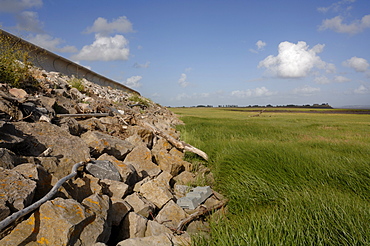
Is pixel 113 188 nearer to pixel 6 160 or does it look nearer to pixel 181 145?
pixel 6 160

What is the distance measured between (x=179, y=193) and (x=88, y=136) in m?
2.35

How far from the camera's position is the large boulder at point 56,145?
3.68m

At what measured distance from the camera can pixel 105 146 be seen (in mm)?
4848

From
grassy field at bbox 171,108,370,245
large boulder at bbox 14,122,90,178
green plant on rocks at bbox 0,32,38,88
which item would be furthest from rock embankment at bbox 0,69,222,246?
grassy field at bbox 171,108,370,245

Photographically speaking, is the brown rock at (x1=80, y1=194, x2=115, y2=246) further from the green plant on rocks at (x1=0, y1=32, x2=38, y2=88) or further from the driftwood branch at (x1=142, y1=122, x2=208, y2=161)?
the green plant on rocks at (x1=0, y1=32, x2=38, y2=88)

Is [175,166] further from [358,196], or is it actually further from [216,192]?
[358,196]

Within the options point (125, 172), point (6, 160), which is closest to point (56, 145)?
point (6, 160)

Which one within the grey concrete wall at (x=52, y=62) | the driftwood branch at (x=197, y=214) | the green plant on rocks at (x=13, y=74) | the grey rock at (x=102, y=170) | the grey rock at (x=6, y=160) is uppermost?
the grey concrete wall at (x=52, y=62)

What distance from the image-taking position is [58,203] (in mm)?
2426

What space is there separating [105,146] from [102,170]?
1.13 metres

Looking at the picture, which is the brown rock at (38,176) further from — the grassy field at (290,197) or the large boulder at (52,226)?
the grassy field at (290,197)

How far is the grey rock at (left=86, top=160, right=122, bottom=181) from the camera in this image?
3.74m

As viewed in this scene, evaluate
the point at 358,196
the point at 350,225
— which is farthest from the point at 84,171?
the point at 358,196

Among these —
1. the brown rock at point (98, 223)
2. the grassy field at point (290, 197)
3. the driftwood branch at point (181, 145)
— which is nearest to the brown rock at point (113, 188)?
the brown rock at point (98, 223)
